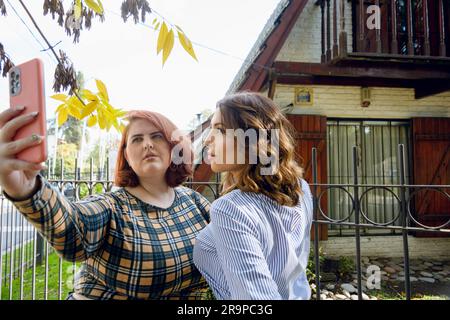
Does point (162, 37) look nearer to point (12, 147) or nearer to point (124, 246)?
point (12, 147)

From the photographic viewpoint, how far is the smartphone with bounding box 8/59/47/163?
63cm

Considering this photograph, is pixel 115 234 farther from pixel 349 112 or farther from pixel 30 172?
pixel 349 112

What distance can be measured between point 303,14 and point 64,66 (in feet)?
16.6

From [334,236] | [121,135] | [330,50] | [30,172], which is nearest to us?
[30,172]

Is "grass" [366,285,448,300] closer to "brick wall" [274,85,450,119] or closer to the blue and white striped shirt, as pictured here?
"brick wall" [274,85,450,119]

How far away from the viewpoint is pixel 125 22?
103 centimetres

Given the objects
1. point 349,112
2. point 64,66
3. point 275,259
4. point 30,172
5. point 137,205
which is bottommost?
point 275,259

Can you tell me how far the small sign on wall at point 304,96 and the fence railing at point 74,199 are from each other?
54.3 inches

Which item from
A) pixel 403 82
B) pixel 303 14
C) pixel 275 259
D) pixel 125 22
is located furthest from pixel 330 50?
pixel 275 259

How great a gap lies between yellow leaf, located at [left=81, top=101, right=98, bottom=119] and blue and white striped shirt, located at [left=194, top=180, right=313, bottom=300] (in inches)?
20.7

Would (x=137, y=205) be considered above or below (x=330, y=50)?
below

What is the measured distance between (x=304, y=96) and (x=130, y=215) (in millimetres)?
4705

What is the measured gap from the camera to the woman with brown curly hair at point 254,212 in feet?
2.28

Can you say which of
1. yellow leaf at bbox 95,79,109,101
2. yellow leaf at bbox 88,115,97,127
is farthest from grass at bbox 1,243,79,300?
yellow leaf at bbox 95,79,109,101
